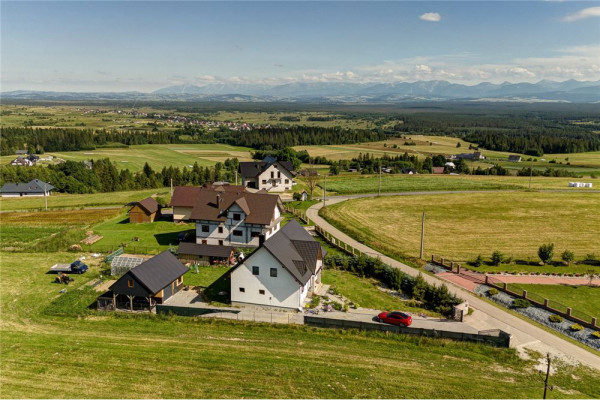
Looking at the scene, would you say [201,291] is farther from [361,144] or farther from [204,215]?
[361,144]

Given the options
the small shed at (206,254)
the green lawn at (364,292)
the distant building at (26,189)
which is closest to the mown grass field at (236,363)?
the green lawn at (364,292)

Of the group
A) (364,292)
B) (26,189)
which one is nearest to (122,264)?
(364,292)

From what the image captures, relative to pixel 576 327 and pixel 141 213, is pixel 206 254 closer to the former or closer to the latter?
pixel 141 213

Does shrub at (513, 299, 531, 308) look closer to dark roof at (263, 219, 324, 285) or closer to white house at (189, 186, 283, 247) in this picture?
dark roof at (263, 219, 324, 285)

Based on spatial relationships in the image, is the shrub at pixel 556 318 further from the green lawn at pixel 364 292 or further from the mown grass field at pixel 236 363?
the green lawn at pixel 364 292

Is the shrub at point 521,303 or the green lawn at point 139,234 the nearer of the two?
the shrub at point 521,303

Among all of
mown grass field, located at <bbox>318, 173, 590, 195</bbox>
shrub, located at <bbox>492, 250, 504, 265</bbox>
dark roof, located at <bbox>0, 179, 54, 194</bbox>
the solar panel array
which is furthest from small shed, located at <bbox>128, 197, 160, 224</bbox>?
shrub, located at <bbox>492, 250, 504, 265</bbox>

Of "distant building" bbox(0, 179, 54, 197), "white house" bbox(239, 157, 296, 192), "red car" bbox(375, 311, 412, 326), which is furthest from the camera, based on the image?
"distant building" bbox(0, 179, 54, 197)
